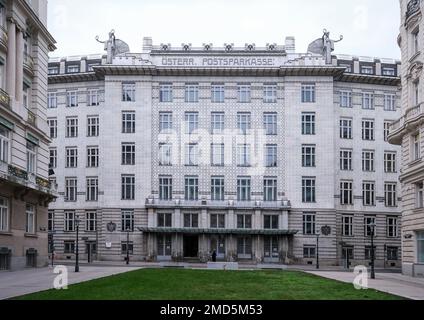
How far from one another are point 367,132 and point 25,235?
46.5 m

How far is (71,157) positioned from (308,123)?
29.4m

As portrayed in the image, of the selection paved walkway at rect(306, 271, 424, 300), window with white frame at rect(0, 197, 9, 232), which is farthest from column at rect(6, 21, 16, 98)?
paved walkway at rect(306, 271, 424, 300)

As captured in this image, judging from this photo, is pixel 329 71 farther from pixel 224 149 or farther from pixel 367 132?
pixel 224 149

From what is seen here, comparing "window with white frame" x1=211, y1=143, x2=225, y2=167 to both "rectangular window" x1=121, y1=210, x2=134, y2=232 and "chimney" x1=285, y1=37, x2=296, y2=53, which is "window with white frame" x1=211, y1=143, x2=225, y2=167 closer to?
"rectangular window" x1=121, y1=210, x2=134, y2=232

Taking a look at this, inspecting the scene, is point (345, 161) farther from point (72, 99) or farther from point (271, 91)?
point (72, 99)

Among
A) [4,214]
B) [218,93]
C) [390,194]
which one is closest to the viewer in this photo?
[4,214]

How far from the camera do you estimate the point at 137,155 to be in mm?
77562

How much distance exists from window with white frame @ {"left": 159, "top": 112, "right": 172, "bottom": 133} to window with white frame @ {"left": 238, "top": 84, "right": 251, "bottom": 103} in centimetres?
873

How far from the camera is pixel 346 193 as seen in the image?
7850cm

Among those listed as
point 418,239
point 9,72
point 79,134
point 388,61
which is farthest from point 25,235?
point 388,61

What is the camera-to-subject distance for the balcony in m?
76.1

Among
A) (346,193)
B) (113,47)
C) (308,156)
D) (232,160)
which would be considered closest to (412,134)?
(308,156)

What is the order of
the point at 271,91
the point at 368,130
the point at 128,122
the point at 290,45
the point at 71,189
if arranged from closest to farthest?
the point at 128,122 → the point at 271,91 → the point at 290,45 → the point at 368,130 → the point at 71,189

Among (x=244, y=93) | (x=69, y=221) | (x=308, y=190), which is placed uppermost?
(x=244, y=93)
